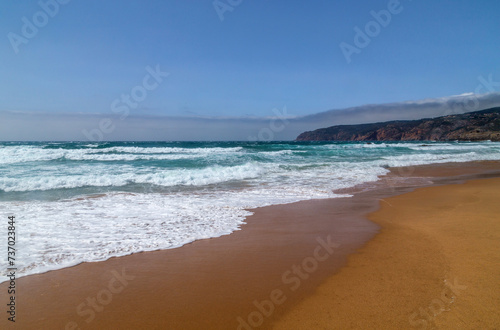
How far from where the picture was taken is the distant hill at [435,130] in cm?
7012

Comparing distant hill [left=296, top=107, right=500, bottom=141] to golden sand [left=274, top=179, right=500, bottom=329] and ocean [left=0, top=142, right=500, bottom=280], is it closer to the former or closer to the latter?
ocean [left=0, top=142, right=500, bottom=280]

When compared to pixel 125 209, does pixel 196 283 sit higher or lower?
lower

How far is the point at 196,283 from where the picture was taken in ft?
10.8

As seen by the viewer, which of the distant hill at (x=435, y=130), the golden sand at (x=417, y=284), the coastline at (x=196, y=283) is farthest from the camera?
the distant hill at (x=435, y=130)

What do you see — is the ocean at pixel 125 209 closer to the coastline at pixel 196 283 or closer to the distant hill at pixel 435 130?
the coastline at pixel 196 283

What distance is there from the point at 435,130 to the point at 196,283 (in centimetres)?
10170

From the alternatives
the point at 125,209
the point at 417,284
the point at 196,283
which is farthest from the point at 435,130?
the point at 196,283

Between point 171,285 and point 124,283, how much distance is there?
0.58 metres

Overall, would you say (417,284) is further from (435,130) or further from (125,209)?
(435,130)

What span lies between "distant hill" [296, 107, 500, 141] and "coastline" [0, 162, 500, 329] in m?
79.3

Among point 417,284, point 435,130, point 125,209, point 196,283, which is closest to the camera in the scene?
point 417,284

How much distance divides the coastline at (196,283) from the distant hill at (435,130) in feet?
260

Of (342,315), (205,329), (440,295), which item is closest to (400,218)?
(440,295)

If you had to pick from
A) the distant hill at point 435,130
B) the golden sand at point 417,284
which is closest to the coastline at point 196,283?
the golden sand at point 417,284
